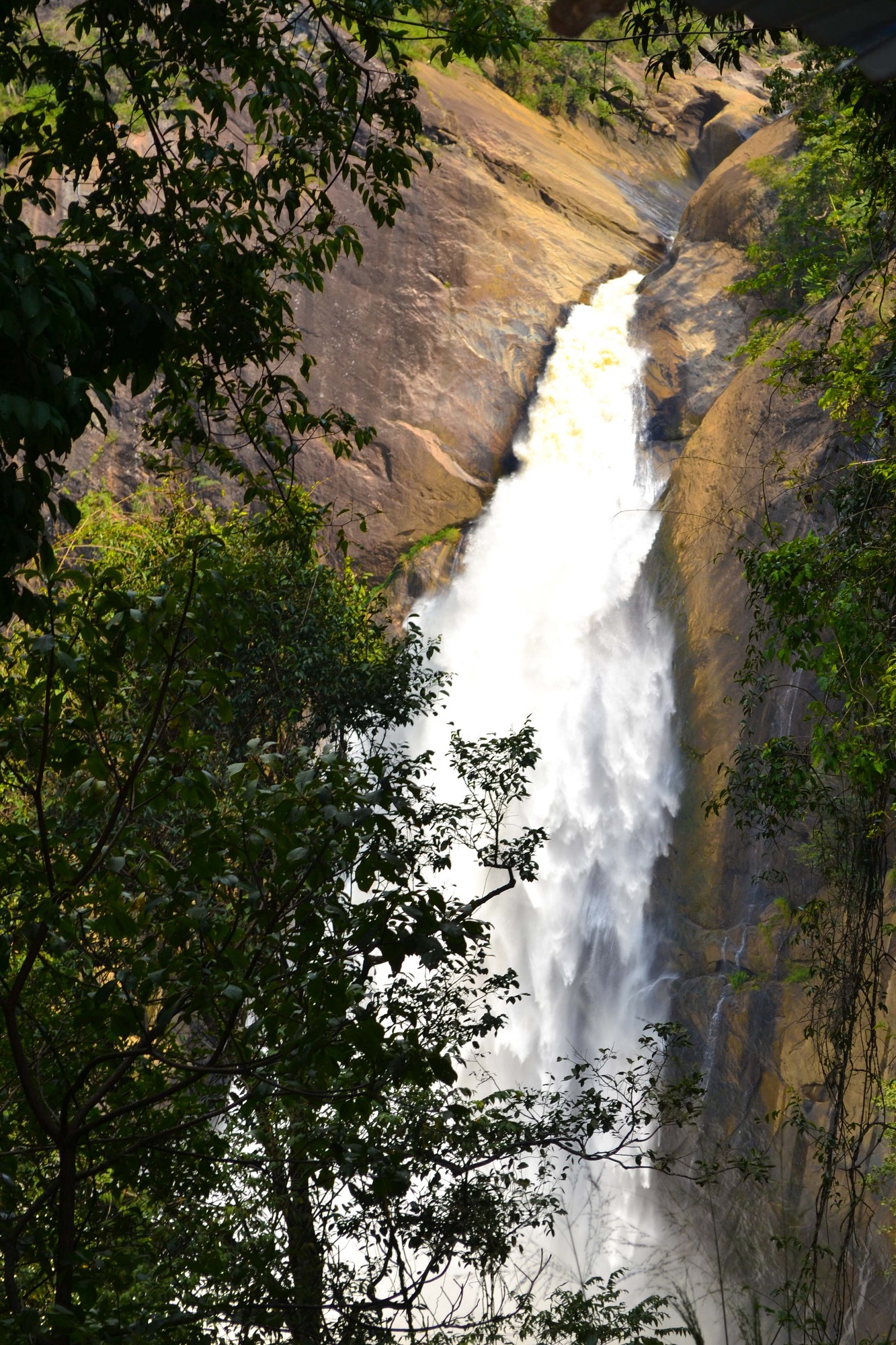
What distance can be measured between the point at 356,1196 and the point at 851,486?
218 inches

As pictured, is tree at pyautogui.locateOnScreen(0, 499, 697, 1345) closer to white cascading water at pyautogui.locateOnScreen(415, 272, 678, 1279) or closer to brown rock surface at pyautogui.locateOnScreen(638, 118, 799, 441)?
white cascading water at pyautogui.locateOnScreen(415, 272, 678, 1279)

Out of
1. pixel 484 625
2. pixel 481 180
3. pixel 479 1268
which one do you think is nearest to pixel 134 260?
pixel 479 1268

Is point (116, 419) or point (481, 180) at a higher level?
point (481, 180)

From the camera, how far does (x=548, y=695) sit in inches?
622

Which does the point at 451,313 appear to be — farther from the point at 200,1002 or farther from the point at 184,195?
the point at 200,1002

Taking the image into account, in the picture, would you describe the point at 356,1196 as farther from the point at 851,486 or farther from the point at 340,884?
the point at 851,486

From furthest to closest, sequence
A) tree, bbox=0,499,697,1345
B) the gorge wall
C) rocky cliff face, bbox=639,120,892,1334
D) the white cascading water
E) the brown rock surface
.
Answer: the brown rock surface, the white cascading water, the gorge wall, rocky cliff face, bbox=639,120,892,1334, tree, bbox=0,499,697,1345

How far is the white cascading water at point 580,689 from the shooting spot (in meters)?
13.0

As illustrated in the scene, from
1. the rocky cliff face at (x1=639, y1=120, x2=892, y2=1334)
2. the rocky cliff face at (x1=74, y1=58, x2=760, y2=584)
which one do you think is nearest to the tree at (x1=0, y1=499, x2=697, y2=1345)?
the rocky cliff face at (x1=639, y1=120, x2=892, y2=1334)

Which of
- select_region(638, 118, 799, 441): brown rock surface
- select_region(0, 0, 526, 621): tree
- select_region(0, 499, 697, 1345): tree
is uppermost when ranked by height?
select_region(638, 118, 799, 441): brown rock surface

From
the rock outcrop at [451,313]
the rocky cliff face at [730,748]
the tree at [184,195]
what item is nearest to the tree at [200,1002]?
the tree at [184,195]

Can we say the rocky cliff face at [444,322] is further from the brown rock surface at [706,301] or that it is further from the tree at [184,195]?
the tree at [184,195]

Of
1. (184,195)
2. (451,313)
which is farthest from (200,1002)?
(451,313)

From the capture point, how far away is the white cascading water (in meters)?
13.0
